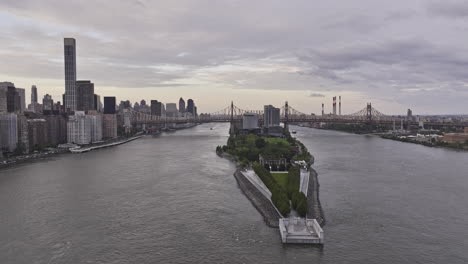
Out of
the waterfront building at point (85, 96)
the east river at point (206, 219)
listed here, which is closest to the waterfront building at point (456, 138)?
the east river at point (206, 219)

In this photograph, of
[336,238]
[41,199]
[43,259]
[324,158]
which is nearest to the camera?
[43,259]

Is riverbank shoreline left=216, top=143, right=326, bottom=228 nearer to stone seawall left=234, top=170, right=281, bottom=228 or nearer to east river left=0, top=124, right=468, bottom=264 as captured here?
stone seawall left=234, top=170, right=281, bottom=228

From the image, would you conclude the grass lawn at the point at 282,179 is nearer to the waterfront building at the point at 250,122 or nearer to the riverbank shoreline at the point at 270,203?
the riverbank shoreline at the point at 270,203

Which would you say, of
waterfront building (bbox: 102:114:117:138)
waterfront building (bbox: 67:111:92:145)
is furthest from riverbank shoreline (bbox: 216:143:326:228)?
waterfront building (bbox: 102:114:117:138)

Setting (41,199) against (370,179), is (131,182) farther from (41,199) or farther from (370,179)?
(370,179)

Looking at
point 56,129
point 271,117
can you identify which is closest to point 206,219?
point 56,129

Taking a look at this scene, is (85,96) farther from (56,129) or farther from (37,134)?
(37,134)

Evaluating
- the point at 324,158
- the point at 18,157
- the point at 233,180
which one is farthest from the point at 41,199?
the point at 324,158
